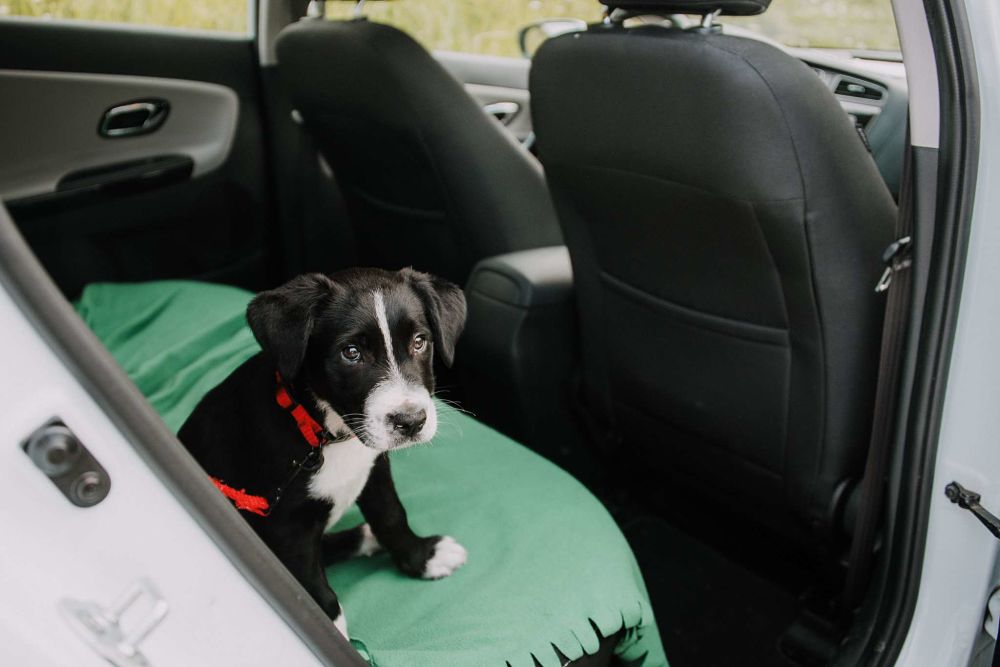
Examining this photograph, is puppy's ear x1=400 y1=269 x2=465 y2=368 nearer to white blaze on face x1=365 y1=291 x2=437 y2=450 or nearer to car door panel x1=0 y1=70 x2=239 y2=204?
white blaze on face x1=365 y1=291 x2=437 y2=450

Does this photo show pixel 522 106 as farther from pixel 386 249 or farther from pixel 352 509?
pixel 352 509

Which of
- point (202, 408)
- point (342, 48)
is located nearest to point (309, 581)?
point (202, 408)

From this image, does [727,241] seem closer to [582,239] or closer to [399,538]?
[582,239]

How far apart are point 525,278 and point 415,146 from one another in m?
0.48

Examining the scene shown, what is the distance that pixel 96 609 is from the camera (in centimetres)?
91

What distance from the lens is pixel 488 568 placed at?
1.78 m

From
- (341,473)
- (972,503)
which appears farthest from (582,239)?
(972,503)

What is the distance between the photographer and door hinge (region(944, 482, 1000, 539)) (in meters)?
1.42

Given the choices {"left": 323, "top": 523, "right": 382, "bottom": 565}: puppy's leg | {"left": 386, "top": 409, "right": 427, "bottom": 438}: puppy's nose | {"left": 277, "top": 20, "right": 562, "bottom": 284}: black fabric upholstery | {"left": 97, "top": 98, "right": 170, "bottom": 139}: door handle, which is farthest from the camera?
{"left": 97, "top": 98, "right": 170, "bottom": 139}: door handle

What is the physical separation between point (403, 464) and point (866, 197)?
3.83 feet

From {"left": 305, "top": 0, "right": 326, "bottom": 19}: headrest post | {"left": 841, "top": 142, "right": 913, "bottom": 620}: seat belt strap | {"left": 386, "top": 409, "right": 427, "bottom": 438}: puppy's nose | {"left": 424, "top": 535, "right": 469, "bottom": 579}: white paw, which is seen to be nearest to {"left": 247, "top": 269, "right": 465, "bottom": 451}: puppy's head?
{"left": 386, "top": 409, "right": 427, "bottom": 438}: puppy's nose

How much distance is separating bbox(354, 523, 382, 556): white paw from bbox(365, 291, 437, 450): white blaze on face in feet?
1.41

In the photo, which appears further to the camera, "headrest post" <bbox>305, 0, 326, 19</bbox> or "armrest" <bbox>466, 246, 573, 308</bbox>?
"headrest post" <bbox>305, 0, 326, 19</bbox>

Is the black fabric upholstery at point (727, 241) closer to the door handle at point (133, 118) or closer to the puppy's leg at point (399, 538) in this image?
the puppy's leg at point (399, 538)
